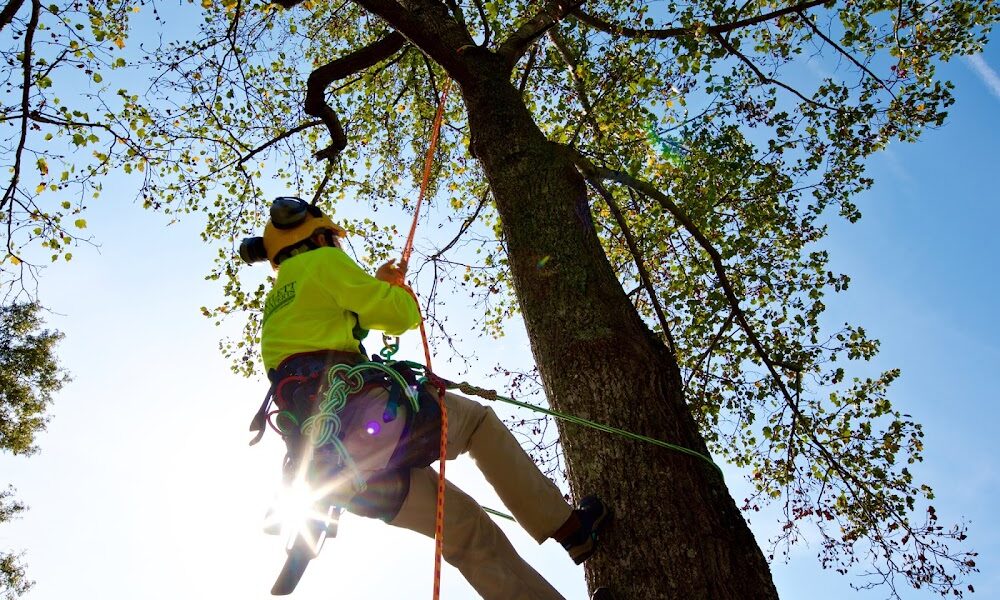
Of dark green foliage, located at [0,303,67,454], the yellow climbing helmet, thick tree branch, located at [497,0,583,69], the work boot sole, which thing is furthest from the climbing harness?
dark green foliage, located at [0,303,67,454]

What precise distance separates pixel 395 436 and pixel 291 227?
1.12 metres

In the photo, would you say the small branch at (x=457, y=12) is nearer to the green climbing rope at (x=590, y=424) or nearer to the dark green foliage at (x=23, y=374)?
the green climbing rope at (x=590, y=424)

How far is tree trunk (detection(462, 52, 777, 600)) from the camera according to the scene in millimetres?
2277

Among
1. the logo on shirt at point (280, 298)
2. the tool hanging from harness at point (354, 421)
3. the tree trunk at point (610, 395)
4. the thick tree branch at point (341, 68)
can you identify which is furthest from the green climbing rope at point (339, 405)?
the thick tree branch at point (341, 68)

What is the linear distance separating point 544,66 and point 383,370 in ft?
21.5

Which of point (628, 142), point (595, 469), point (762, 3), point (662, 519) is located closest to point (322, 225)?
point (595, 469)

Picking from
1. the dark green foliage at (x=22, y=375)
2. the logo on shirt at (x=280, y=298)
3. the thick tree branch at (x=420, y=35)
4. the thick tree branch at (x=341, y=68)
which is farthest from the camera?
the dark green foliage at (x=22, y=375)

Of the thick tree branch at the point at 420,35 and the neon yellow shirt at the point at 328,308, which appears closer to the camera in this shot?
the neon yellow shirt at the point at 328,308

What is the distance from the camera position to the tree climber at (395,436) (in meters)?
2.58

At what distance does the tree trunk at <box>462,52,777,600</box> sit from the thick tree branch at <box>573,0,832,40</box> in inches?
73.4

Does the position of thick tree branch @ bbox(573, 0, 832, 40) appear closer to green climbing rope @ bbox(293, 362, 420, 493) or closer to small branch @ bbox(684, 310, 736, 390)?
small branch @ bbox(684, 310, 736, 390)

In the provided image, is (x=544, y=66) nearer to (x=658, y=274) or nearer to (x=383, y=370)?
(x=658, y=274)

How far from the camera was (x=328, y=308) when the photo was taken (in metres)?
2.90

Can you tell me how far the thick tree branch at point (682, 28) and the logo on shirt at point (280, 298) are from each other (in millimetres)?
3080
